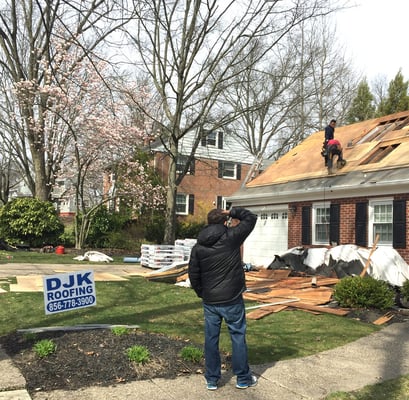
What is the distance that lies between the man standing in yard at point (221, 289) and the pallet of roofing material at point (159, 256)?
12.9m

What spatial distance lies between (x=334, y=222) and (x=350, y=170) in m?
1.75

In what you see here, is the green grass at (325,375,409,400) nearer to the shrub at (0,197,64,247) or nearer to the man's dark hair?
the man's dark hair

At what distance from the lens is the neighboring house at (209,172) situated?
3462cm

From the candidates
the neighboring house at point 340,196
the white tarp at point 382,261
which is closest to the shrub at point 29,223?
the neighboring house at point 340,196

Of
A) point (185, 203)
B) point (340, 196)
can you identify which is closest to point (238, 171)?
point (185, 203)

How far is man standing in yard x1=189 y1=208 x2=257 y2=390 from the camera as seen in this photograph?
491cm

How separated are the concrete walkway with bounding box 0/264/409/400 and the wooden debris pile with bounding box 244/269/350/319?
96.3 inches

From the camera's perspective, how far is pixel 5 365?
5098 millimetres

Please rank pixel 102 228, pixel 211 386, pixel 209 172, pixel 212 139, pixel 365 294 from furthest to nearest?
pixel 212 139 → pixel 209 172 → pixel 102 228 → pixel 365 294 → pixel 211 386

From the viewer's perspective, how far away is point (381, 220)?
1415cm

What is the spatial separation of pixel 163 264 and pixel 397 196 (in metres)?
8.53

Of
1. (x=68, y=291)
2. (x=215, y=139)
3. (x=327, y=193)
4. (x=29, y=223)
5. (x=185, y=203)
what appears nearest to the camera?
(x=68, y=291)

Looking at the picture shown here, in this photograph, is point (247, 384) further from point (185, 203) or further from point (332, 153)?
point (185, 203)

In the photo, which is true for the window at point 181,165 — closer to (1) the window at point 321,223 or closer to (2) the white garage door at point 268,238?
(2) the white garage door at point 268,238
